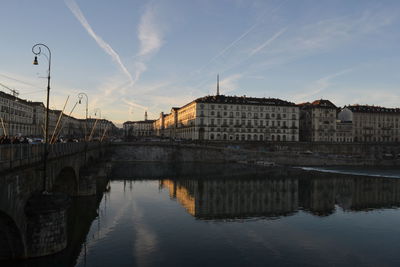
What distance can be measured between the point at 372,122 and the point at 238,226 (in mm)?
152945

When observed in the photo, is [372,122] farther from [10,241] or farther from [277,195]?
[10,241]

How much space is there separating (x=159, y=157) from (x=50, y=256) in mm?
92292

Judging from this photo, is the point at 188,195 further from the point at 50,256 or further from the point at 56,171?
the point at 50,256

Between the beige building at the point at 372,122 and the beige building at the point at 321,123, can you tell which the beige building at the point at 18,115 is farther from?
the beige building at the point at 372,122

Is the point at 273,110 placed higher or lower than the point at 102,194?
higher

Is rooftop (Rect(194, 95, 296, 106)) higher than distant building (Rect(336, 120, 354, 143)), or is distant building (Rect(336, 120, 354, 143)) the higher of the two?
rooftop (Rect(194, 95, 296, 106))

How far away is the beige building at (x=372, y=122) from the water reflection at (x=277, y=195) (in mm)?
87188

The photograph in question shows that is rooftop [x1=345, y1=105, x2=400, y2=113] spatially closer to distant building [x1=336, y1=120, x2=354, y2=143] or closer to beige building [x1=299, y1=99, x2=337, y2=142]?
distant building [x1=336, y1=120, x2=354, y2=143]

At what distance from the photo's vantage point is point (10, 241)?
20891mm

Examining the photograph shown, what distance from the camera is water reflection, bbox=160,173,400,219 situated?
1764 inches

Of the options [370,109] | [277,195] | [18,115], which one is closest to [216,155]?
[277,195]

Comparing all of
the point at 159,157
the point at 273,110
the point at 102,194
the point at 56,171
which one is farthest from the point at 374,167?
the point at 56,171

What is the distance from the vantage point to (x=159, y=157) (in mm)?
114375

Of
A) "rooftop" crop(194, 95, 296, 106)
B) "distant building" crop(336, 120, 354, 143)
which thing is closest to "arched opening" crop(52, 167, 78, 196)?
"rooftop" crop(194, 95, 296, 106)
